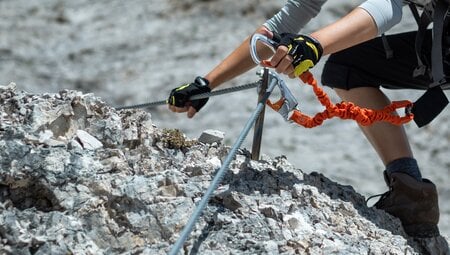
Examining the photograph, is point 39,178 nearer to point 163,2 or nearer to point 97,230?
point 97,230

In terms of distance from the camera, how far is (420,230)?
3822mm

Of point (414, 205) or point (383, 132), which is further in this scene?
point (383, 132)

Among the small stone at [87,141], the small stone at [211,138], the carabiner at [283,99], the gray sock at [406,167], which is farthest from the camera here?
the gray sock at [406,167]

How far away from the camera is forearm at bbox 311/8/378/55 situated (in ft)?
10.9

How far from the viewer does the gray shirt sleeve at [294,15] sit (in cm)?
378

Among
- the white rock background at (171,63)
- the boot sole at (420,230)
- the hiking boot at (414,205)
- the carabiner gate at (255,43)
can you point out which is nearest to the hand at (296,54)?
the carabiner gate at (255,43)

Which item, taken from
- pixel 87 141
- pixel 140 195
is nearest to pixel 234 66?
pixel 87 141

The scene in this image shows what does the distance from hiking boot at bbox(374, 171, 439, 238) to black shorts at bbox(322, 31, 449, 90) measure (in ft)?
1.39

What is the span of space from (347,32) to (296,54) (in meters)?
0.24

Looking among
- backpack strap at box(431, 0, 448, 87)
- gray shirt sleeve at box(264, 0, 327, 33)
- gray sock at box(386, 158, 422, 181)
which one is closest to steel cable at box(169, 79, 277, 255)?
gray shirt sleeve at box(264, 0, 327, 33)

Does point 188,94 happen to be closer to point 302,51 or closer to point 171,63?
point 302,51

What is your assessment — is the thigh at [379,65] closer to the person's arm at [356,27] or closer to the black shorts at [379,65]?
the black shorts at [379,65]

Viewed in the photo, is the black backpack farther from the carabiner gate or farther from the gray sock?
the carabiner gate

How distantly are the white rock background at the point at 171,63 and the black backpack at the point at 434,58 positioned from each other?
5296 mm
